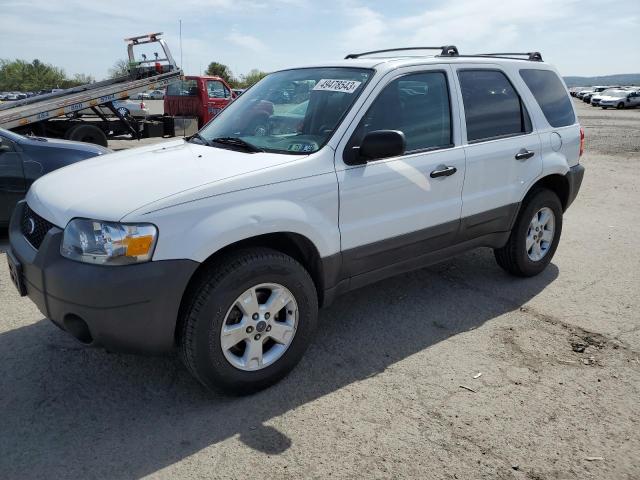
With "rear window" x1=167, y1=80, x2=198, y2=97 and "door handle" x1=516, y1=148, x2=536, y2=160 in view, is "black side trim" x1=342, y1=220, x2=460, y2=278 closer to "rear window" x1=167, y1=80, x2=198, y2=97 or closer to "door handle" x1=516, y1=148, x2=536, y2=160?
"door handle" x1=516, y1=148, x2=536, y2=160

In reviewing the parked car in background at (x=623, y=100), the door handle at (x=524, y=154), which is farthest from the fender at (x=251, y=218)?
the parked car in background at (x=623, y=100)

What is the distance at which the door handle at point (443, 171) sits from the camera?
3.67 m

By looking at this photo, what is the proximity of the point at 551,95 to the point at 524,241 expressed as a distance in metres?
1.32

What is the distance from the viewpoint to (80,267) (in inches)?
102

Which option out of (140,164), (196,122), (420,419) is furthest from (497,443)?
(196,122)

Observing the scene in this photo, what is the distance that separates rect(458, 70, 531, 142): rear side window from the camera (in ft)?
13.1

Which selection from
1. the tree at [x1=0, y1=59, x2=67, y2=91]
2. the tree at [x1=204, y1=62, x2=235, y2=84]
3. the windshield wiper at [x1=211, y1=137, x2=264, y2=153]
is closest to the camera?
the windshield wiper at [x1=211, y1=137, x2=264, y2=153]

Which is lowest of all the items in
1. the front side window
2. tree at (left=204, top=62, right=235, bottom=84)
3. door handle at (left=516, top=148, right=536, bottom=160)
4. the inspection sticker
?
door handle at (left=516, top=148, right=536, bottom=160)

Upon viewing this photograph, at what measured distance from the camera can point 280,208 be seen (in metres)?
2.95

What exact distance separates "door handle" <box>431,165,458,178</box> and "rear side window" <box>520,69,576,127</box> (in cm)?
139

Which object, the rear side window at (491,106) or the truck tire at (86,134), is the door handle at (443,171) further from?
the truck tire at (86,134)

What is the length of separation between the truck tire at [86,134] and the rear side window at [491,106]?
1025 cm

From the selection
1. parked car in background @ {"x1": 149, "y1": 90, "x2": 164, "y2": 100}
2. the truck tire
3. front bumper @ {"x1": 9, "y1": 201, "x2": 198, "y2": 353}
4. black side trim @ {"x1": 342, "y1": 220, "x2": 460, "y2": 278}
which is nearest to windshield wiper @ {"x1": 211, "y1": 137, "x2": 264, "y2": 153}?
black side trim @ {"x1": 342, "y1": 220, "x2": 460, "y2": 278}

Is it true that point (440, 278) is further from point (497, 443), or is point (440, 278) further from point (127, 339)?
A: point (127, 339)
